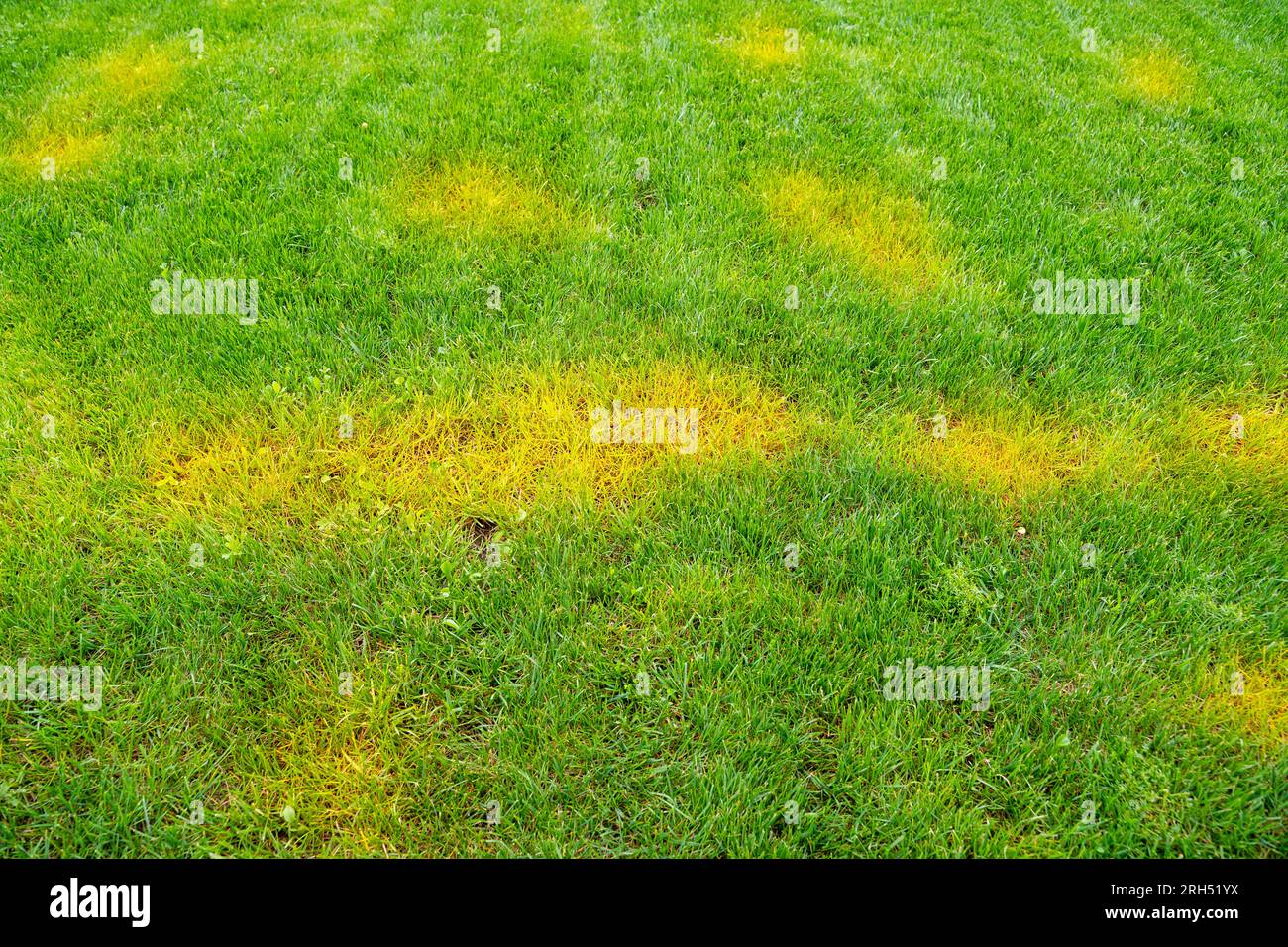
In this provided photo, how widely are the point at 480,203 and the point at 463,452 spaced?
232 cm

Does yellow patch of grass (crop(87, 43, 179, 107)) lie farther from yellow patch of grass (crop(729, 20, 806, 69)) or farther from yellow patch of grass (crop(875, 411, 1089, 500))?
yellow patch of grass (crop(875, 411, 1089, 500))

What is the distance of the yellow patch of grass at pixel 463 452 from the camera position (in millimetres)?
3680

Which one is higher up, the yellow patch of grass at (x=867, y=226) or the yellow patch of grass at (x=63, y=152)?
the yellow patch of grass at (x=63, y=152)

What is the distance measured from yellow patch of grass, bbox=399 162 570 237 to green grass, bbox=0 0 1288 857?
46 millimetres

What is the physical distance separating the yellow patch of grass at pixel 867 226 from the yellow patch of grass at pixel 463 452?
1.48m

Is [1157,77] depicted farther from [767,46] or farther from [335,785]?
[335,785]

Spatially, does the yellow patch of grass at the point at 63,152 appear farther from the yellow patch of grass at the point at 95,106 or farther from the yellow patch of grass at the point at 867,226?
the yellow patch of grass at the point at 867,226

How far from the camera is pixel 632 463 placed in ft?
12.7

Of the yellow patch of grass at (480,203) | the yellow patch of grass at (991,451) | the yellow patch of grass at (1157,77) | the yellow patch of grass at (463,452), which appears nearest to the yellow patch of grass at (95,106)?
the yellow patch of grass at (480,203)

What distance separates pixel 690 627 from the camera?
10.5ft

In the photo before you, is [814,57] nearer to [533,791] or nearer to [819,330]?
[819,330]

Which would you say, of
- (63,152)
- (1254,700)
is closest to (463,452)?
(1254,700)
